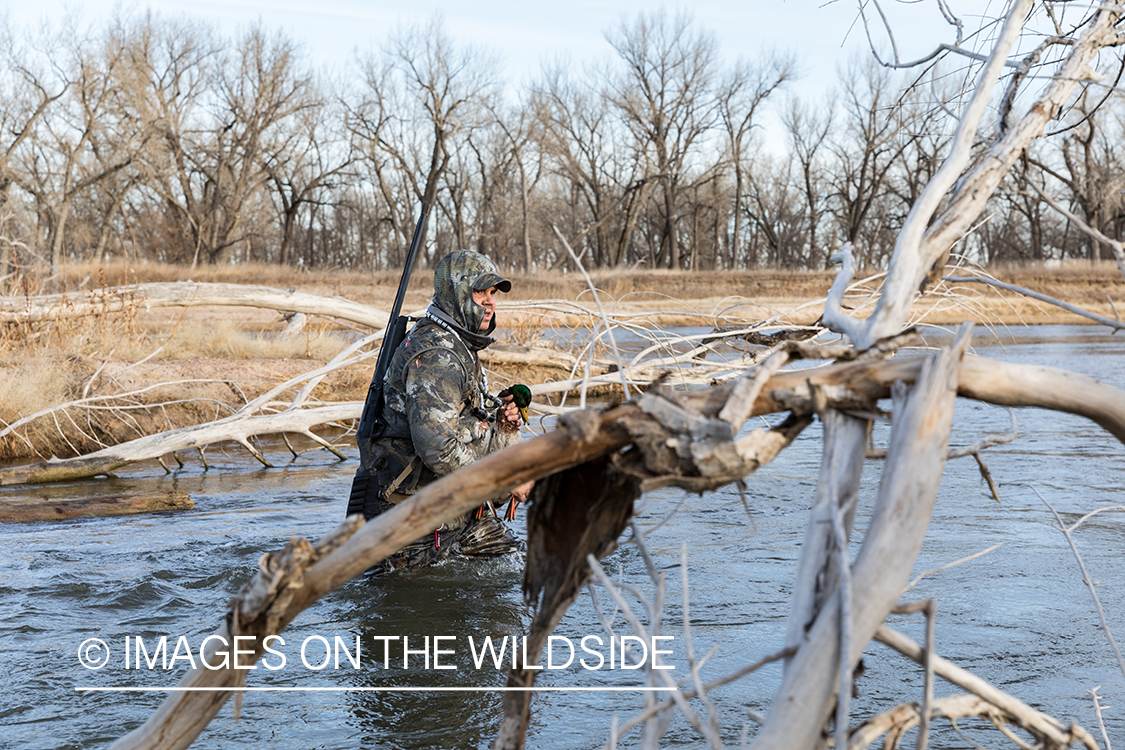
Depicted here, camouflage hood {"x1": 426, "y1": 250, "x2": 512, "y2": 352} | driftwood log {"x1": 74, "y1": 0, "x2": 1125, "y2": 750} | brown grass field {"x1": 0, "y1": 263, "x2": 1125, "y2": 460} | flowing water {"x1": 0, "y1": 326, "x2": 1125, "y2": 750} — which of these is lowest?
flowing water {"x1": 0, "y1": 326, "x2": 1125, "y2": 750}

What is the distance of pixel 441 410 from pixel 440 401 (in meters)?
0.05

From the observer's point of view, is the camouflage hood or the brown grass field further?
the brown grass field

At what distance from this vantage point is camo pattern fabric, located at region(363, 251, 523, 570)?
4.70 metres

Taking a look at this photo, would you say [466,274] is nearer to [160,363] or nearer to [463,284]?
[463,284]

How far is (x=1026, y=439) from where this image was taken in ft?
33.5

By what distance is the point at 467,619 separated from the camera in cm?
471

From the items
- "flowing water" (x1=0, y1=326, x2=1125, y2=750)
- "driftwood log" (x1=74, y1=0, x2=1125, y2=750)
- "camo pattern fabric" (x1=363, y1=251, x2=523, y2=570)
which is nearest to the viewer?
"driftwood log" (x1=74, y1=0, x2=1125, y2=750)

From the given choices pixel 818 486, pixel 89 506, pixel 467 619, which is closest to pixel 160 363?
pixel 89 506

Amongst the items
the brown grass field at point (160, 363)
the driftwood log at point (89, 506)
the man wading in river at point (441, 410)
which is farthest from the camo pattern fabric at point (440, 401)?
the driftwood log at point (89, 506)

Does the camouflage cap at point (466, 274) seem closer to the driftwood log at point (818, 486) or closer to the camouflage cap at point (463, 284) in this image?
the camouflage cap at point (463, 284)

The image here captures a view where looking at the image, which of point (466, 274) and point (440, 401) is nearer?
point (440, 401)

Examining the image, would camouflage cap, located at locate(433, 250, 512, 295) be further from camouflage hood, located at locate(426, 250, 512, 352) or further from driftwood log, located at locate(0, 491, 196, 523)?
driftwood log, located at locate(0, 491, 196, 523)

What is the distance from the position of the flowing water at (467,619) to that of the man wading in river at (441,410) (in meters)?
0.53

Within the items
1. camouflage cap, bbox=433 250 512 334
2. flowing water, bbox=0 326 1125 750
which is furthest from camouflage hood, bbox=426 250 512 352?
flowing water, bbox=0 326 1125 750
